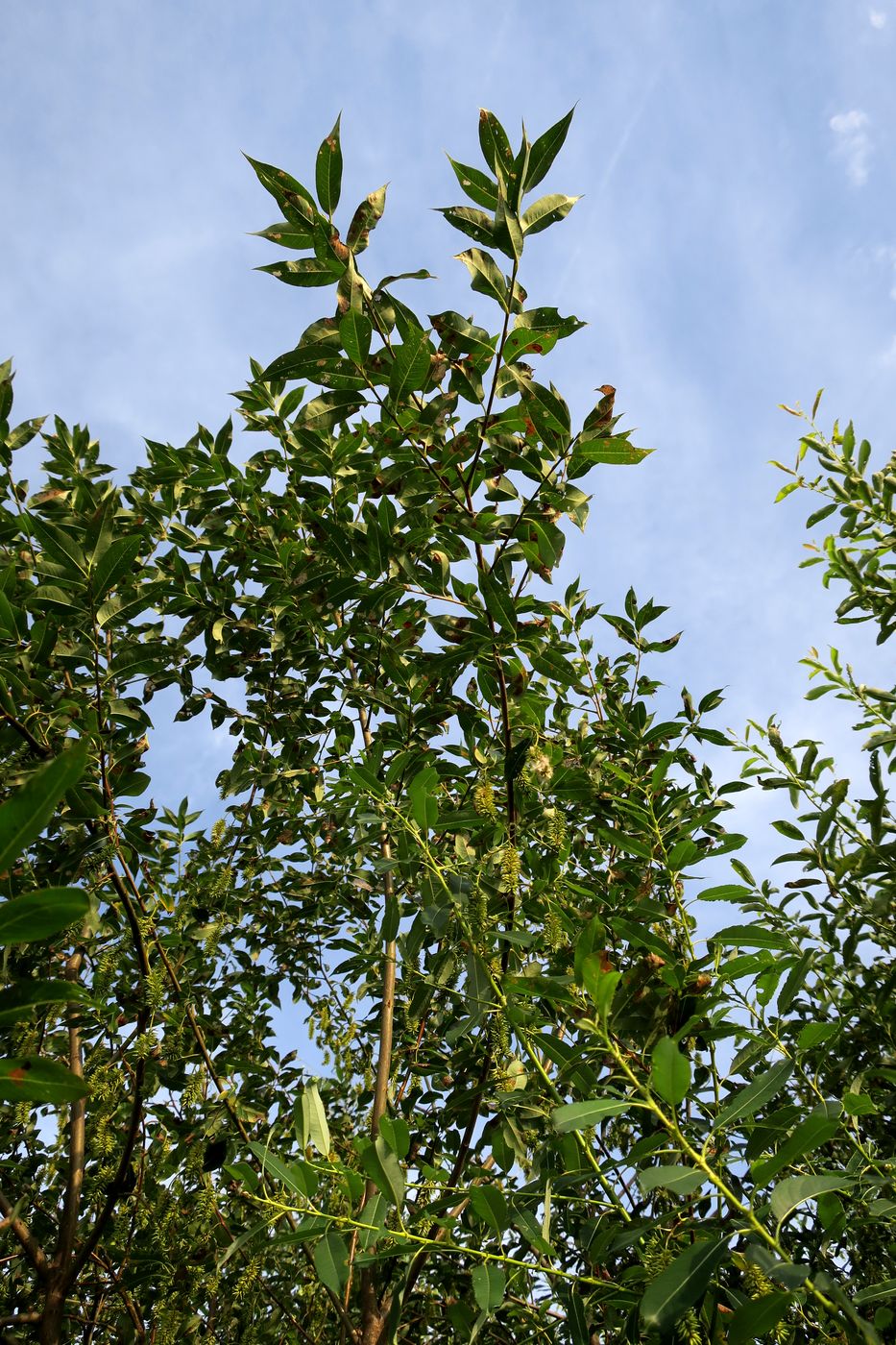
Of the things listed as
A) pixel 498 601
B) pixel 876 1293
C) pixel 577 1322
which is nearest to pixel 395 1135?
pixel 577 1322

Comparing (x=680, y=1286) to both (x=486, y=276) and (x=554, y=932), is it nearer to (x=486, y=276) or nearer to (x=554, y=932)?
(x=554, y=932)

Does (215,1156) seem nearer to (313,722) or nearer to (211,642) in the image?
(313,722)

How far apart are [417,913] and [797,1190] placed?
1.08 meters

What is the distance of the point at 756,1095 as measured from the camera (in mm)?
1112

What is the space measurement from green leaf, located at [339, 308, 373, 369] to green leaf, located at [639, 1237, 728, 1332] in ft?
4.81

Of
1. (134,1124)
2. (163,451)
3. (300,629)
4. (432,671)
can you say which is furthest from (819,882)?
(163,451)

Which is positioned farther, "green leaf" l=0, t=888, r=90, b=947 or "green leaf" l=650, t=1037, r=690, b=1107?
"green leaf" l=650, t=1037, r=690, b=1107

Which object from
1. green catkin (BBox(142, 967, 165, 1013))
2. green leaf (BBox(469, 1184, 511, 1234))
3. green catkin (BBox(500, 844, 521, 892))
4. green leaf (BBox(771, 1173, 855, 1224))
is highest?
green catkin (BBox(142, 967, 165, 1013))

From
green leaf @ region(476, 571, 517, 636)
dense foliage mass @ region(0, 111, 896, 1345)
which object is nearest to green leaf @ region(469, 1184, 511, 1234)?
dense foliage mass @ region(0, 111, 896, 1345)

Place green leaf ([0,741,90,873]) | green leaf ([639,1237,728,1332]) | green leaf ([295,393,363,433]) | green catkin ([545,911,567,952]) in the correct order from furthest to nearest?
1. green leaf ([295,393,363,433])
2. green catkin ([545,911,567,952])
3. green leaf ([639,1237,728,1332])
4. green leaf ([0,741,90,873])

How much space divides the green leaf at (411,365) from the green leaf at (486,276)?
0.13 meters

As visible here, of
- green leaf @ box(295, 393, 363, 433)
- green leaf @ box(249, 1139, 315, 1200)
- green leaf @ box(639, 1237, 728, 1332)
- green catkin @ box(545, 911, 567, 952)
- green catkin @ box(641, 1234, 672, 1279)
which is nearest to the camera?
green leaf @ box(639, 1237, 728, 1332)

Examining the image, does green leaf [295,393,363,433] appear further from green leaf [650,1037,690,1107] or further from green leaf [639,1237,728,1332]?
green leaf [639,1237,728,1332]

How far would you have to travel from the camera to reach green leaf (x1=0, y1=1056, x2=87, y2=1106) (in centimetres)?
68
